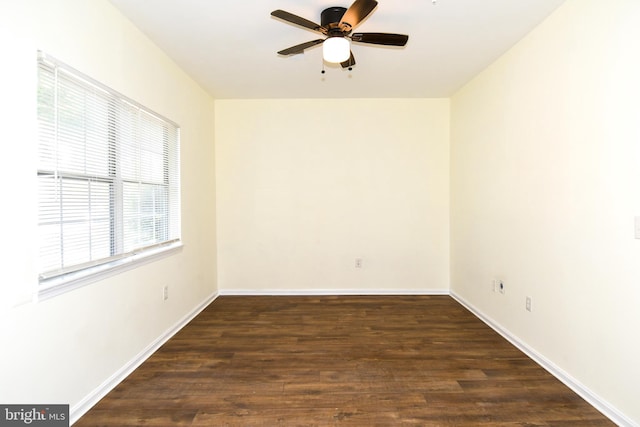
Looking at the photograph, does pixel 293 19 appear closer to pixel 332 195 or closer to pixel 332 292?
pixel 332 195

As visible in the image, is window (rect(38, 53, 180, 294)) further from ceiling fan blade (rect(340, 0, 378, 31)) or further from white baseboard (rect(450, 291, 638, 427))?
white baseboard (rect(450, 291, 638, 427))

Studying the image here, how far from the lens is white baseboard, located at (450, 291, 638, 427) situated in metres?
1.72

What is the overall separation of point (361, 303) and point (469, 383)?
1.76m

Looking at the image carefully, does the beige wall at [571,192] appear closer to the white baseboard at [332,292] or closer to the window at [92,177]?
the white baseboard at [332,292]

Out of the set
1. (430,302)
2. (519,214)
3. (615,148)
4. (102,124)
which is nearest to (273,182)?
(102,124)

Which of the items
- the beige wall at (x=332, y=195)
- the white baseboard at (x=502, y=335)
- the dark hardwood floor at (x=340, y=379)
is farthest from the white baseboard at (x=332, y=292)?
the dark hardwood floor at (x=340, y=379)

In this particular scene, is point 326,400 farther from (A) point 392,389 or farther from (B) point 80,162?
(B) point 80,162

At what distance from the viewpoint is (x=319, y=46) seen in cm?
266

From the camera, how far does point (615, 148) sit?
1756mm

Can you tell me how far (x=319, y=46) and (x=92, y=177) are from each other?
2.07 metres

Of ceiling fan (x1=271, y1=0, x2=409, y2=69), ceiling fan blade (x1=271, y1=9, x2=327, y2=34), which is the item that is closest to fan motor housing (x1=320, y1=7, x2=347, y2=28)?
ceiling fan (x1=271, y1=0, x2=409, y2=69)

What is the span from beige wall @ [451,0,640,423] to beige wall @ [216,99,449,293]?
0.94 metres

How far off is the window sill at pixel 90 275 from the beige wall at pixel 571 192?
320cm

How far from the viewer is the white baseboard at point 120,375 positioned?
1.78m
